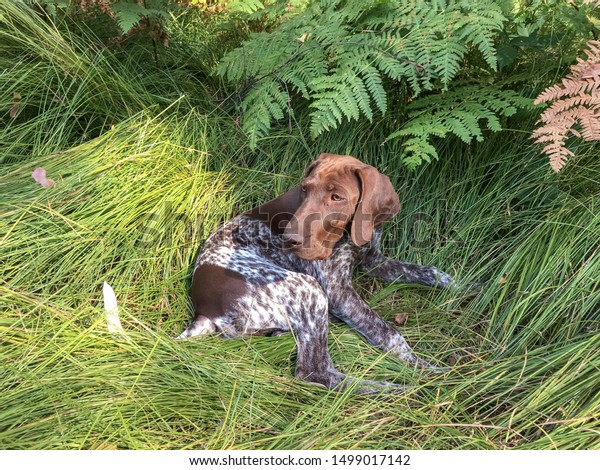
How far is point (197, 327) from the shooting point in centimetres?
355

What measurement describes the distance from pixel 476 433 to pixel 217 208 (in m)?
2.31

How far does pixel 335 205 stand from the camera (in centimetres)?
359

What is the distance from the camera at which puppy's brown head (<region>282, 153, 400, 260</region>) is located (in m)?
3.56

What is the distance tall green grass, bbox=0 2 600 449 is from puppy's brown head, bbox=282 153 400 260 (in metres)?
0.64

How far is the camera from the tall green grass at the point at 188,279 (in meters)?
2.84

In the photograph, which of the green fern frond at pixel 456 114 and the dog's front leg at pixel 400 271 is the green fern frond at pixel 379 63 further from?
the dog's front leg at pixel 400 271

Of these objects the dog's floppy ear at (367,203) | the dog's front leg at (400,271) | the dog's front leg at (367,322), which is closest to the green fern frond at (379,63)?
the dog's floppy ear at (367,203)

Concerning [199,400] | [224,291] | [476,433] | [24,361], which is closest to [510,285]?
[476,433]

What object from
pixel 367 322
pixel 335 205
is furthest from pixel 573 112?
pixel 367 322

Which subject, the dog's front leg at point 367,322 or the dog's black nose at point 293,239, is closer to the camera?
the dog's black nose at point 293,239

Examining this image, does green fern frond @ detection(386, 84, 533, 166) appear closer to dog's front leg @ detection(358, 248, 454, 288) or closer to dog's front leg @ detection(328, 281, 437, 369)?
dog's front leg @ detection(358, 248, 454, 288)

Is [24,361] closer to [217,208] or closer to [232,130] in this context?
[217,208]

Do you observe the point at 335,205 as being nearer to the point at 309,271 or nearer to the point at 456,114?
the point at 309,271

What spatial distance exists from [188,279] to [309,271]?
0.80m
